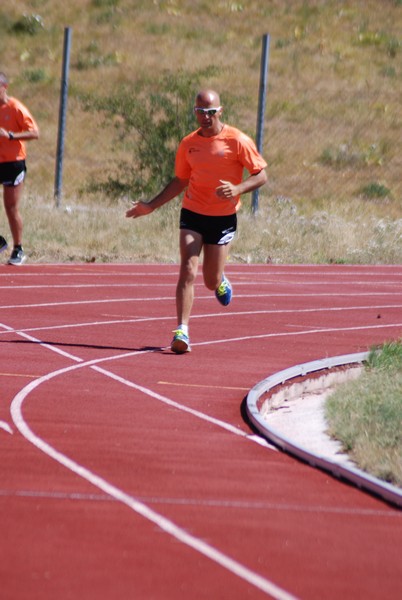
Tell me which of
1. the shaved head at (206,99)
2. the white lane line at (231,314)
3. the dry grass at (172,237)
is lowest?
the dry grass at (172,237)

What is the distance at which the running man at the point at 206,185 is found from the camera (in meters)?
11.1

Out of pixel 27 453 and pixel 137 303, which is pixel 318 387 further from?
pixel 137 303

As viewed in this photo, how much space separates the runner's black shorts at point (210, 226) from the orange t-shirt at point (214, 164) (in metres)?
0.05

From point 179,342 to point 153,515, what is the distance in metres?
5.06

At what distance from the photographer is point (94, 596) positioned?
4883 mm

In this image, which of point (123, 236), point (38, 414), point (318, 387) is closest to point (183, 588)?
point (38, 414)

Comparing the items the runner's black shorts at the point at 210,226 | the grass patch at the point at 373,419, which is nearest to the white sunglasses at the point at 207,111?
the runner's black shorts at the point at 210,226

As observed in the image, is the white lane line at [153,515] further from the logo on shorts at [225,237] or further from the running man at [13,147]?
the running man at [13,147]

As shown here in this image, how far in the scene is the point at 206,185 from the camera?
11258 mm

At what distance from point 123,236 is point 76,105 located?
75.3 ft

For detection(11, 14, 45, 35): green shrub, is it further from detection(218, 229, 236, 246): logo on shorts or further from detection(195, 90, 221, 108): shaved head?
detection(195, 90, 221, 108): shaved head

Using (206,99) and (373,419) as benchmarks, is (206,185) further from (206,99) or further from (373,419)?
(373,419)

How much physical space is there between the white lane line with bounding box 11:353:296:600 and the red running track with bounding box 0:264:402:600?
0.04 feet

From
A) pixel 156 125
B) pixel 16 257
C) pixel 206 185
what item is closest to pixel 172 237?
pixel 16 257
